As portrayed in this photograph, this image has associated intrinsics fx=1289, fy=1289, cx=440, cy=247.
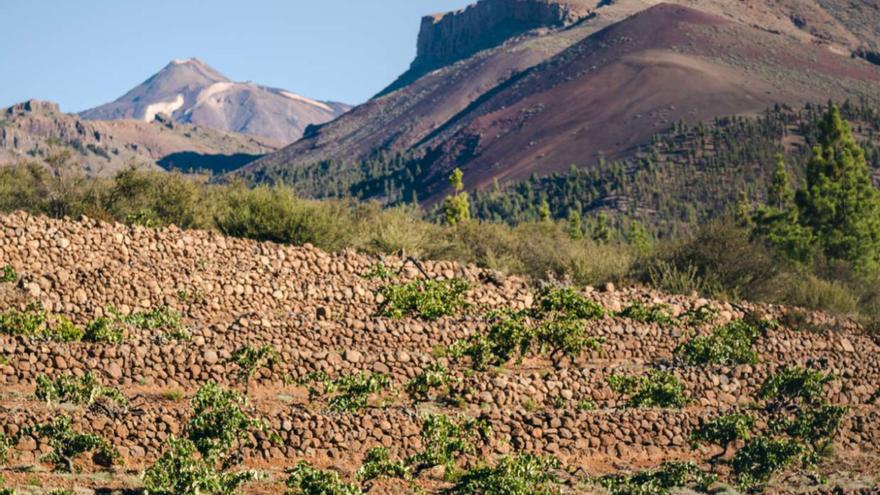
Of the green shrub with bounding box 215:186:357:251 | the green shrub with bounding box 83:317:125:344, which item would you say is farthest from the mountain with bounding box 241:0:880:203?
the green shrub with bounding box 83:317:125:344

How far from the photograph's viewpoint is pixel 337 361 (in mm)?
20188

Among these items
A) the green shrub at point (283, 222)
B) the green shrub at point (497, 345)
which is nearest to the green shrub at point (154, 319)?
the green shrub at point (497, 345)

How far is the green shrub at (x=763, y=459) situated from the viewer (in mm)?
16688

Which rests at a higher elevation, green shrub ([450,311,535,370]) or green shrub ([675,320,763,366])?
green shrub ([450,311,535,370])

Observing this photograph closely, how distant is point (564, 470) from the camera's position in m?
17.2

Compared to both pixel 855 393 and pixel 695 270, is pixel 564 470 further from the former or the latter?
pixel 695 270

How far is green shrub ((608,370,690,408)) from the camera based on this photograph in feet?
65.7

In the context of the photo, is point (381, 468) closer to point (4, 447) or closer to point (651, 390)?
point (4, 447)

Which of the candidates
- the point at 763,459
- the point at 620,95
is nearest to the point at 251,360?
the point at 763,459

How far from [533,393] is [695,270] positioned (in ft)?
41.9

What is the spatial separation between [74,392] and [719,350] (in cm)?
1216

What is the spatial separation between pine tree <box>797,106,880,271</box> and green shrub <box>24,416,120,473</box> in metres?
36.0

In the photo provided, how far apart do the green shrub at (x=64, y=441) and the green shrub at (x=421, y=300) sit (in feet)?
33.2

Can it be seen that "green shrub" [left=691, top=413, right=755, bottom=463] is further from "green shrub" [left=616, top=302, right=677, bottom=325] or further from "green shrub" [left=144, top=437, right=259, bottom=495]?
"green shrub" [left=144, top=437, right=259, bottom=495]
